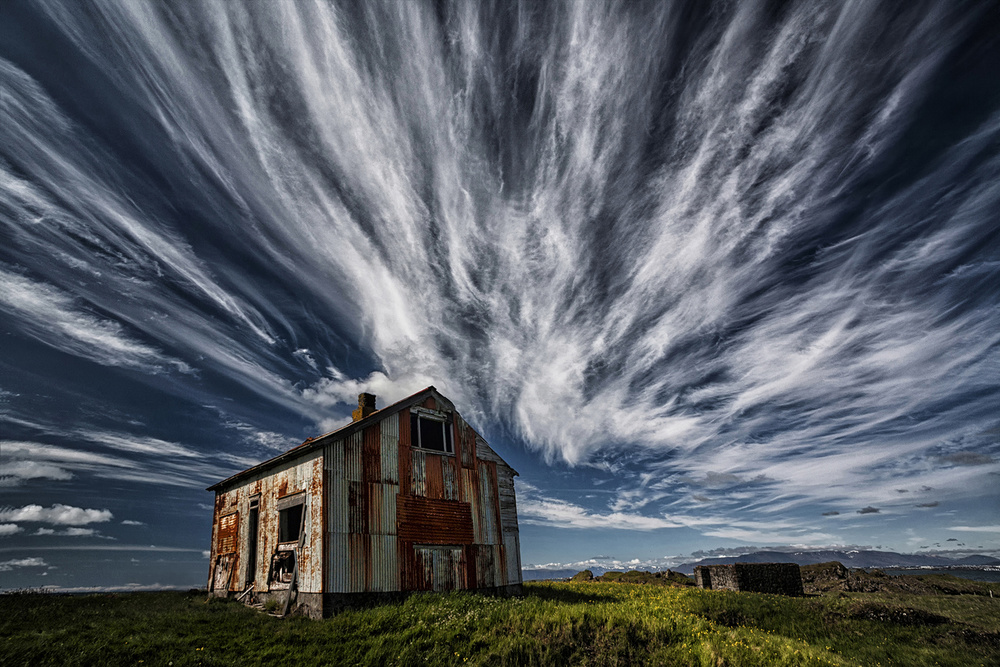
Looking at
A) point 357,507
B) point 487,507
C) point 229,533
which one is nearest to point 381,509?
point 357,507

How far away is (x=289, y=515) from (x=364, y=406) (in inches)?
248

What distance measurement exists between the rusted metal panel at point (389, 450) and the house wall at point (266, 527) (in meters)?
2.67

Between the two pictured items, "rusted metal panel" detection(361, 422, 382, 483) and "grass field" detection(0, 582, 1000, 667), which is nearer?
"grass field" detection(0, 582, 1000, 667)

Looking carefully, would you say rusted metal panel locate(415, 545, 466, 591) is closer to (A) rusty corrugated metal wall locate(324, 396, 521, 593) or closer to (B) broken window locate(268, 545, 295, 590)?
(A) rusty corrugated metal wall locate(324, 396, 521, 593)

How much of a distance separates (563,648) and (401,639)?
484 centimetres

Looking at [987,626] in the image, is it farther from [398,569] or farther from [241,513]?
[241,513]

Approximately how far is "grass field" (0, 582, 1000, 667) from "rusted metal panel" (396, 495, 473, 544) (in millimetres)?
2512

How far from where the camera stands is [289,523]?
22781 mm

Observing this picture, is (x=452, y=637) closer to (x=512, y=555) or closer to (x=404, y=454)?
(x=404, y=454)

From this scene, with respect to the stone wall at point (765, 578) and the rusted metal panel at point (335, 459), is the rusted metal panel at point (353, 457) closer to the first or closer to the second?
the rusted metal panel at point (335, 459)

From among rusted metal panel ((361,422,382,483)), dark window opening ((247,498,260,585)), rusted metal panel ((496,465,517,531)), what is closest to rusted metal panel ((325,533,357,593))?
rusted metal panel ((361,422,382,483))

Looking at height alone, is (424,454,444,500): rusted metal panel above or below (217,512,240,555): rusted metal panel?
above

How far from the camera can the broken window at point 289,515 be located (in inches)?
774

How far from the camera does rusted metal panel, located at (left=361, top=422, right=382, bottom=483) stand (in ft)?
63.8
